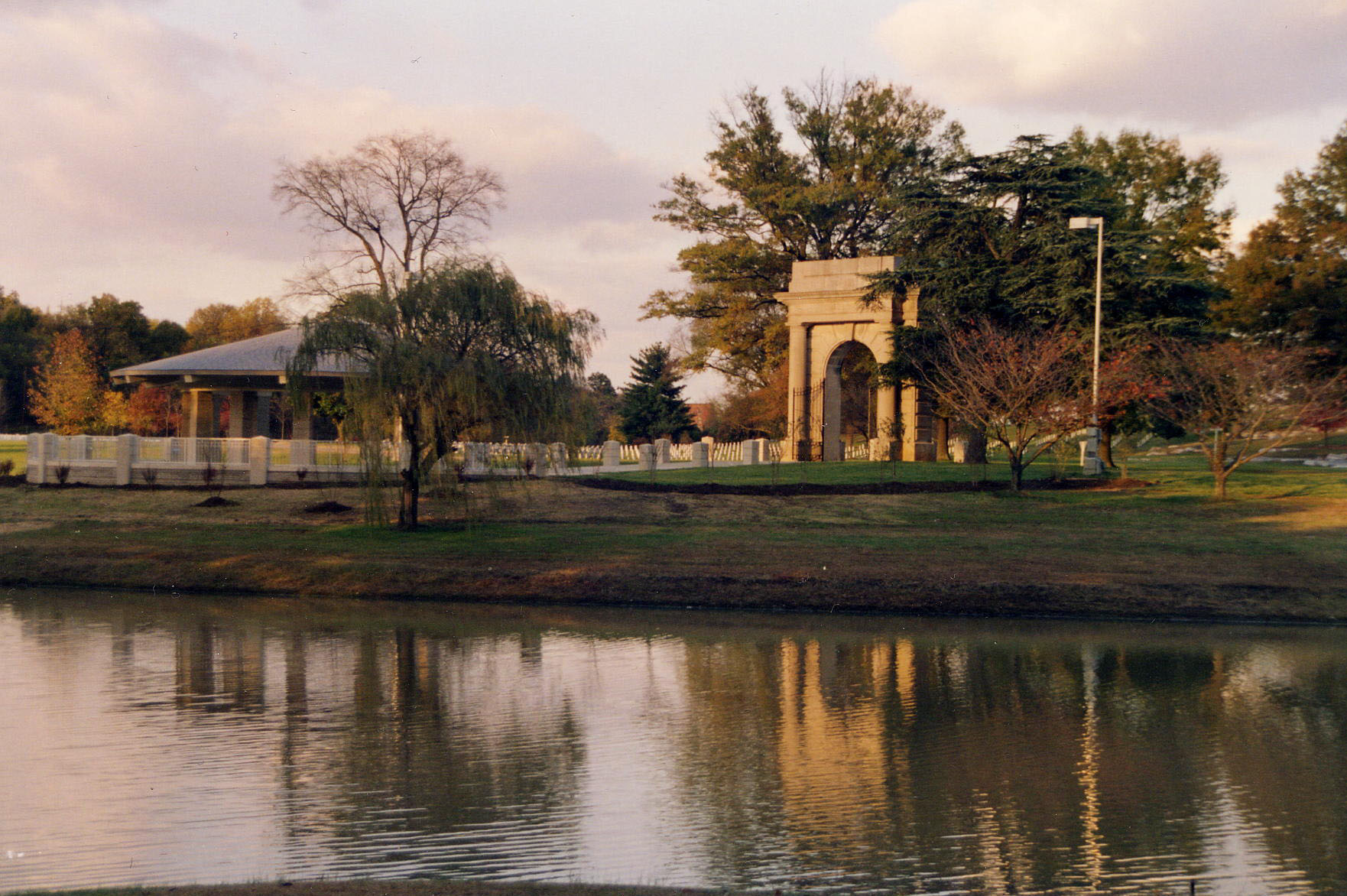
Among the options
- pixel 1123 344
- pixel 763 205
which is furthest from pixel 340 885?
pixel 763 205

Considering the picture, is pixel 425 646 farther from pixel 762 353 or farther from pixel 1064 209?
pixel 762 353

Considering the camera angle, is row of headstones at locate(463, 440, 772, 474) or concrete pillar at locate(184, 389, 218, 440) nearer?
row of headstones at locate(463, 440, 772, 474)

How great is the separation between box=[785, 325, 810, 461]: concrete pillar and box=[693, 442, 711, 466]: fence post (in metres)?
3.94

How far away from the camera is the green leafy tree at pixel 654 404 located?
6931cm

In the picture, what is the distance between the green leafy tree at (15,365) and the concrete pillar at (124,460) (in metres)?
43.0

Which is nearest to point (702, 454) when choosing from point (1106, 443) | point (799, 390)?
point (799, 390)

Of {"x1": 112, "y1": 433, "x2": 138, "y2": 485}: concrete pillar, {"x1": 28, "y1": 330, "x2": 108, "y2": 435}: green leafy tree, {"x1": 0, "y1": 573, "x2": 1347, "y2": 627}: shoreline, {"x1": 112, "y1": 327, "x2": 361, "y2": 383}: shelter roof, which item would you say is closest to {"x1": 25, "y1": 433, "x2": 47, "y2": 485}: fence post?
{"x1": 112, "y1": 433, "x2": 138, "y2": 485}: concrete pillar

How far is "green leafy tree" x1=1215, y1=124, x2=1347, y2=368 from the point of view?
42.9 m

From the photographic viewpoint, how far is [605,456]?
135ft

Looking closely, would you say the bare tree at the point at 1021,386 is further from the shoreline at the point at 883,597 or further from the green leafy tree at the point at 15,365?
the green leafy tree at the point at 15,365

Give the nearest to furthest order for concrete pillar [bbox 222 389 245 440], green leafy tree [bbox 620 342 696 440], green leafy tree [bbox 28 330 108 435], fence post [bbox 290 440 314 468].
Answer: fence post [bbox 290 440 314 468] < concrete pillar [bbox 222 389 245 440] < green leafy tree [bbox 28 330 108 435] < green leafy tree [bbox 620 342 696 440]

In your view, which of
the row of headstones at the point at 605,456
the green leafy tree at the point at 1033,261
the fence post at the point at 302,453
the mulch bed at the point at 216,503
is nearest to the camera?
the row of headstones at the point at 605,456

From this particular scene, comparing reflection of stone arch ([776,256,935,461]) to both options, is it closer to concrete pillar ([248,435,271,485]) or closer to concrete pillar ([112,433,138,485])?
concrete pillar ([248,435,271,485])

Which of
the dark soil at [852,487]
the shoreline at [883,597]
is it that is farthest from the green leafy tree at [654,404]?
the shoreline at [883,597]
